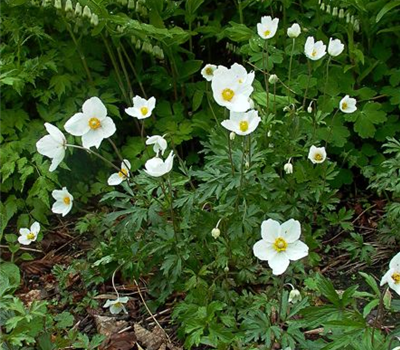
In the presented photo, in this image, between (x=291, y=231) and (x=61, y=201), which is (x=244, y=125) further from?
(x=61, y=201)

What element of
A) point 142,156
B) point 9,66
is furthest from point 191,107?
point 9,66

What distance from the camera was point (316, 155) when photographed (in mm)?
2783

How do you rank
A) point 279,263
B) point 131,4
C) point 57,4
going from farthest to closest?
point 131,4 < point 57,4 < point 279,263

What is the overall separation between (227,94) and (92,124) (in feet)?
1.74

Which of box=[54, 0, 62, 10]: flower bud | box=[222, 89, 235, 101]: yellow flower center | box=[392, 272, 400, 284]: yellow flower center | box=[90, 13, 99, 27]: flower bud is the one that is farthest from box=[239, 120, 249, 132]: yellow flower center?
box=[54, 0, 62, 10]: flower bud

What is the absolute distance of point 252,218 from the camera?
249cm

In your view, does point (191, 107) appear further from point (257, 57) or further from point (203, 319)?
point (203, 319)

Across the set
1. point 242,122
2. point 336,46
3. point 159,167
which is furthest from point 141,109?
point 336,46

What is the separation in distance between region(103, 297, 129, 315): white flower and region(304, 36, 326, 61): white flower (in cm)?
135

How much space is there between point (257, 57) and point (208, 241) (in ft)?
3.78

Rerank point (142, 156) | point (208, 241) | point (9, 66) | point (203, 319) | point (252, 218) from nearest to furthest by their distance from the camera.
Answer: point (203, 319)
point (252, 218)
point (208, 241)
point (9, 66)
point (142, 156)

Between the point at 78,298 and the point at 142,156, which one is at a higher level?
the point at 142,156

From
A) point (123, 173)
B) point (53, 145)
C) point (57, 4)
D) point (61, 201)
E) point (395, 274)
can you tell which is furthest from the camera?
point (57, 4)

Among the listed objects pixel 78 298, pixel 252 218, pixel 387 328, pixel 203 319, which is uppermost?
pixel 252 218
